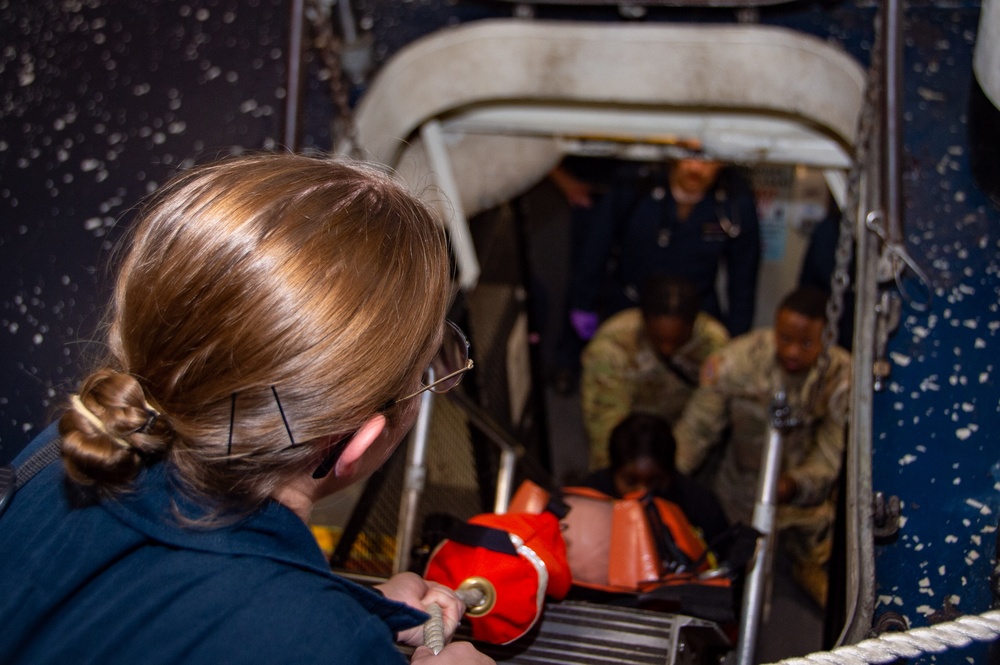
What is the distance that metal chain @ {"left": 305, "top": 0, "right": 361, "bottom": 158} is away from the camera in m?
2.02

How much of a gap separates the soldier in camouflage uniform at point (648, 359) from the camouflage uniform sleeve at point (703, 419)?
11cm

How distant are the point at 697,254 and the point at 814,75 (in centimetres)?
141

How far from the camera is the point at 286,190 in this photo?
2.85ft

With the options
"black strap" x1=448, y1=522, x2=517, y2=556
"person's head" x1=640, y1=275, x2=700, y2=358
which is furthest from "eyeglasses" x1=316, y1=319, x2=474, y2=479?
"person's head" x1=640, y1=275, x2=700, y2=358

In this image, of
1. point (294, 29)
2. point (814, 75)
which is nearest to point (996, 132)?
point (814, 75)

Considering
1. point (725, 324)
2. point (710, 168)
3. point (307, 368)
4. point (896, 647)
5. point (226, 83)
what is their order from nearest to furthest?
point (307, 368) < point (896, 647) < point (226, 83) < point (710, 168) < point (725, 324)

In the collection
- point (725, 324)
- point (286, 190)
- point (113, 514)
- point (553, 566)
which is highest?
point (286, 190)

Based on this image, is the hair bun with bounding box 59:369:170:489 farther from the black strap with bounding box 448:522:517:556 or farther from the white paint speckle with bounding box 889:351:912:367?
the white paint speckle with bounding box 889:351:912:367

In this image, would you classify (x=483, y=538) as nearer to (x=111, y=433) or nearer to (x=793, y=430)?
(x=111, y=433)

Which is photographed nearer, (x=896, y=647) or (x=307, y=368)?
(x=307, y=368)

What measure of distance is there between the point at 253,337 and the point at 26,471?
1.25ft

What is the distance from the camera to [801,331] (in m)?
2.79

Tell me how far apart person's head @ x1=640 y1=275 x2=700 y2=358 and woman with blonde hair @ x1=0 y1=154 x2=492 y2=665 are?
7.66 feet

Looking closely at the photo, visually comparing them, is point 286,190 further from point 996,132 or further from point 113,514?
point 996,132
